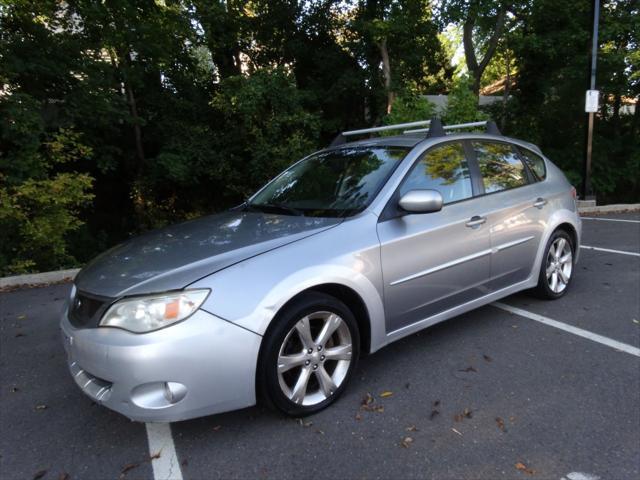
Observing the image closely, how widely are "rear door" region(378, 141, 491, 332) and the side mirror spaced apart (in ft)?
0.44

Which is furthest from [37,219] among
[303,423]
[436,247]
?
[436,247]

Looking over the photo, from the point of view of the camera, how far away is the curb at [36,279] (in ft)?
20.7

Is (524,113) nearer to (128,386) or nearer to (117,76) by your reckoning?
(117,76)

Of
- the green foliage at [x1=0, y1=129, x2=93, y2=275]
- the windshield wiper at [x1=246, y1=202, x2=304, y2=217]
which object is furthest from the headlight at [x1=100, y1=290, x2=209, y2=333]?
the green foliage at [x1=0, y1=129, x2=93, y2=275]

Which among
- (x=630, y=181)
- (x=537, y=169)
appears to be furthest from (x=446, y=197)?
(x=630, y=181)

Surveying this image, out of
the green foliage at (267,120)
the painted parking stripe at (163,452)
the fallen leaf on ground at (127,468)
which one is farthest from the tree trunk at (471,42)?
the fallen leaf on ground at (127,468)

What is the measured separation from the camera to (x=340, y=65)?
48.4 feet

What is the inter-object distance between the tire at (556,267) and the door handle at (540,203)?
342mm

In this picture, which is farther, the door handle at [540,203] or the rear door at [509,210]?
the door handle at [540,203]

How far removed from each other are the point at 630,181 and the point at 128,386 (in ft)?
55.0

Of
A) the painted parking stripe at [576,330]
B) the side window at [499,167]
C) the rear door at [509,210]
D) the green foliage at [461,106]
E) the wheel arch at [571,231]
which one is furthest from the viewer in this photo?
the green foliage at [461,106]

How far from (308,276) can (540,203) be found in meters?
2.72

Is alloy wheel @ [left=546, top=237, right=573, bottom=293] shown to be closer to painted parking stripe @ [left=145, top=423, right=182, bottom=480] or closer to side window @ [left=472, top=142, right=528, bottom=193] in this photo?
side window @ [left=472, top=142, right=528, bottom=193]

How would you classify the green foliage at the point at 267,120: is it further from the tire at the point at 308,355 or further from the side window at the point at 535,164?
the tire at the point at 308,355
